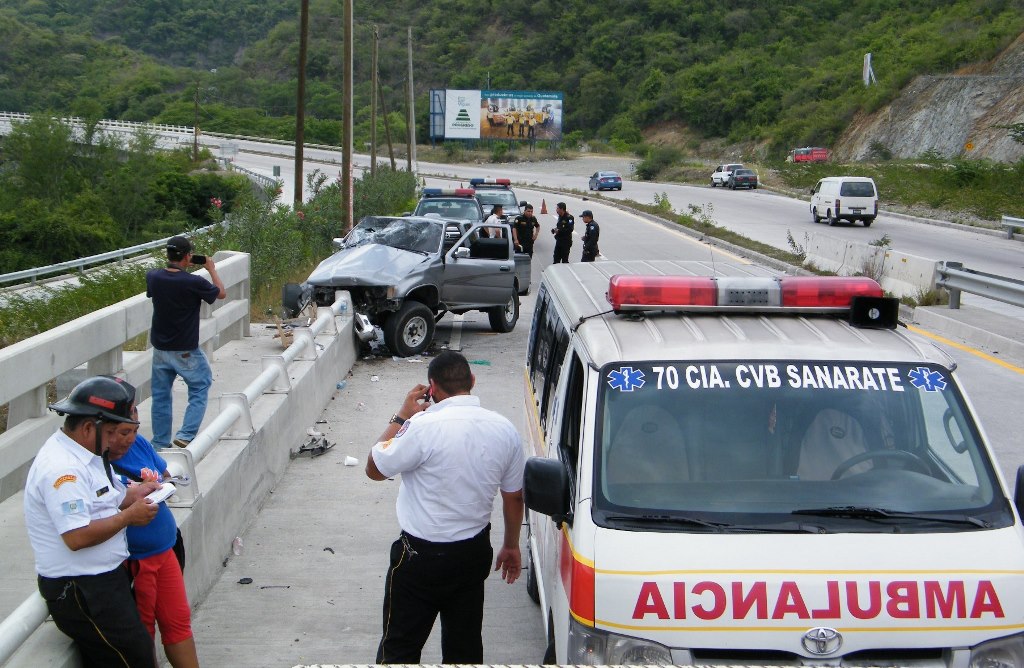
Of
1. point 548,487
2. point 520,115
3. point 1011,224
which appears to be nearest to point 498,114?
point 520,115

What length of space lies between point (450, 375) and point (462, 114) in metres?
86.5

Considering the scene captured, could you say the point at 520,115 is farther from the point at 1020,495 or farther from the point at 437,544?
the point at 1020,495

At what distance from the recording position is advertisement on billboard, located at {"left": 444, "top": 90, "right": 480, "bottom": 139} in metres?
88.3

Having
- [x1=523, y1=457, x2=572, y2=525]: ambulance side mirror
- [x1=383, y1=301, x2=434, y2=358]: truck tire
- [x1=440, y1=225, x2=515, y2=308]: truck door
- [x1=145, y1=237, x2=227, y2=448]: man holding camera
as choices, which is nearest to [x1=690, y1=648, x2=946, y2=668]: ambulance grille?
[x1=523, y1=457, x2=572, y2=525]: ambulance side mirror

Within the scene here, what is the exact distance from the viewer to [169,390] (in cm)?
830

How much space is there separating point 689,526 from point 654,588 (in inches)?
14.2

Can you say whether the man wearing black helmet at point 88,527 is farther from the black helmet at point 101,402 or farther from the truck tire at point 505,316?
the truck tire at point 505,316

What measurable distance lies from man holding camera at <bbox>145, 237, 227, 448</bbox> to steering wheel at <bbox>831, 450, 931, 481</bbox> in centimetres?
519

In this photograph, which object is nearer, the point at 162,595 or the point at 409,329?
the point at 162,595

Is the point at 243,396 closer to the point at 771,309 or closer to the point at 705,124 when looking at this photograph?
the point at 771,309

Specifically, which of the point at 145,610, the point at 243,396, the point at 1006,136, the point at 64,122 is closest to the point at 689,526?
the point at 145,610

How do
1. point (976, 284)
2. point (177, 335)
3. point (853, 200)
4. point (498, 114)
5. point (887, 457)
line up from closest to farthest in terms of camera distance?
point (887, 457) → point (177, 335) → point (976, 284) → point (853, 200) → point (498, 114)

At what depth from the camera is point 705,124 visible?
9906cm

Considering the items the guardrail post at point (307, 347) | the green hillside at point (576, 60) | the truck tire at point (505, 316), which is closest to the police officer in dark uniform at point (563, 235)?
the truck tire at point (505, 316)
